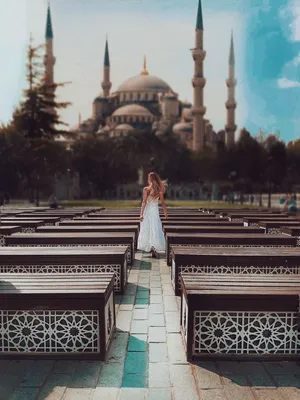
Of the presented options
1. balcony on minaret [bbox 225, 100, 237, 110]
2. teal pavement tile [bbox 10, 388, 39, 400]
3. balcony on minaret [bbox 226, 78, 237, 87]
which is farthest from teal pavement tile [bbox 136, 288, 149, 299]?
balcony on minaret [bbox 226, 78, 237, 87]

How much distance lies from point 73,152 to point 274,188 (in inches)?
1009

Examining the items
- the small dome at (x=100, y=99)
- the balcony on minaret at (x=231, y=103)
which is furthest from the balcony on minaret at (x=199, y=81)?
the small dome at (x=100, y=99)

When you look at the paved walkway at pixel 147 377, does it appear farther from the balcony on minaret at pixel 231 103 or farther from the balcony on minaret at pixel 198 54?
the balcony on minaret at pixel 231 103

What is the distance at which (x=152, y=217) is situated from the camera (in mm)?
9008

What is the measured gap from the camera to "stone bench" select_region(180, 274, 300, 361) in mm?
3771

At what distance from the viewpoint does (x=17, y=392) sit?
10.6ft

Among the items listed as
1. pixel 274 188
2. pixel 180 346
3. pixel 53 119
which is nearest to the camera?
pixel 180 346

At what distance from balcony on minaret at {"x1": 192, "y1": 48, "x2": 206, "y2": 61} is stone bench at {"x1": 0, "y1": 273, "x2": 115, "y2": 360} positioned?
5969cm

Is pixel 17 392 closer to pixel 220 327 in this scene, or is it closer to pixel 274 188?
pixel 220 327

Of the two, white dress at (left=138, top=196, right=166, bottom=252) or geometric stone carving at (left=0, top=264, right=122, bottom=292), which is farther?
white dress at (left=138, top=196, right=166, bottom=252)

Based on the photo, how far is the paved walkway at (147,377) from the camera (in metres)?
3.22

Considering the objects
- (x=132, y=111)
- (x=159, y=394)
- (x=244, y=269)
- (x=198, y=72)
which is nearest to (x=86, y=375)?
(x=159, y=394)

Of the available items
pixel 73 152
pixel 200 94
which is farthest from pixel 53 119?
pixel 200 94

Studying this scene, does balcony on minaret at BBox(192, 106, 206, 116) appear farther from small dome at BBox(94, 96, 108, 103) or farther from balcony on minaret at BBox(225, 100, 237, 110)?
small dome at BBox(94, 96, 108, 103)
